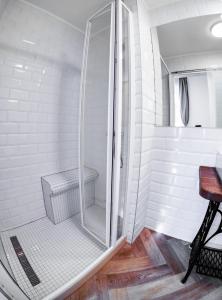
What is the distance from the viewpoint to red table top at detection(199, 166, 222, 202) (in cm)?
77

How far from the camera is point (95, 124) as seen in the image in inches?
66.1

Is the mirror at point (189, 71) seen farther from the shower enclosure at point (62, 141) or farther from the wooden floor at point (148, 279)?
the wooden floor at point (148, 279)

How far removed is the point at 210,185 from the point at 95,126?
1195 mm

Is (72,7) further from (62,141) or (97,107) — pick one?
(62,141)

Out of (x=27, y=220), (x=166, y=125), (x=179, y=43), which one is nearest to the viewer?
(x=179, y=43)

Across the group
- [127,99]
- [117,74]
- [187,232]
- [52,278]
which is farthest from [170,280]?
[117,74]

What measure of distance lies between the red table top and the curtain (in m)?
0.47

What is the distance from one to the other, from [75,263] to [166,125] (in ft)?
4.67

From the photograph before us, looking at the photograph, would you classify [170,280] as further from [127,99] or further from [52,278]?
[127,99]

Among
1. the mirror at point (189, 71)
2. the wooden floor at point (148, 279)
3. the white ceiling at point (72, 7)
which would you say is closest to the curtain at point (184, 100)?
the mirror at point (189, 71)

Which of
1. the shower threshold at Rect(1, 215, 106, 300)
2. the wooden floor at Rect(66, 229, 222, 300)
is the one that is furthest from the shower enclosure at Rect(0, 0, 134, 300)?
the wooden floor at Rect(66, 229, 222, 300)

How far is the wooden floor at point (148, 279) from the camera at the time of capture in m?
1.02

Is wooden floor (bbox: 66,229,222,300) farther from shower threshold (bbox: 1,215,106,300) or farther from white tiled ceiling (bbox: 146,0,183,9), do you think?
white tiled ceiling (bbox: 146,0,183,9)

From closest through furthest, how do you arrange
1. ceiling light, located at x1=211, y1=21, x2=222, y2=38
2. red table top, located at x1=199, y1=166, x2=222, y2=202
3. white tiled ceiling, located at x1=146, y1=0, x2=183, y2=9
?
red table top, located at x1=199, y1=166, x2=222, y2=202 → ceiling light, located at x1=211, y1=21, x2=222, y2=38 → white tiled ceiling, located at x1=146, y1=0, x2=183, y2=9
